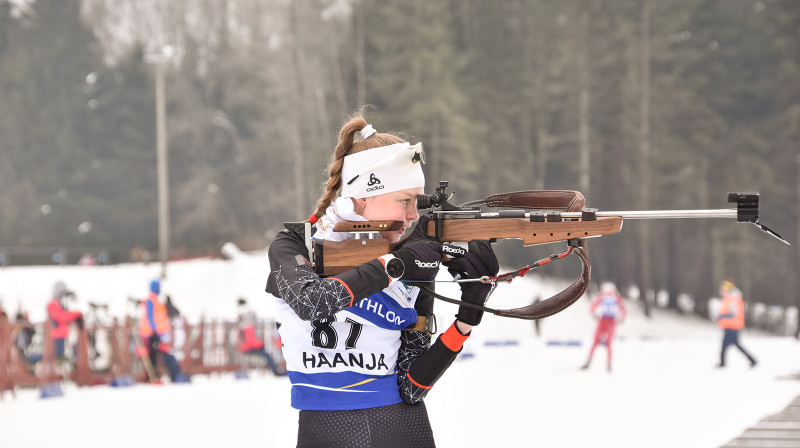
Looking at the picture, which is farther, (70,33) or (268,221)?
(268,221)

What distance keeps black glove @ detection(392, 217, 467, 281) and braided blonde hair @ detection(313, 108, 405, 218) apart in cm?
38

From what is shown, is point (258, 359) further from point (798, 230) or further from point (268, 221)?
point (268, 221)

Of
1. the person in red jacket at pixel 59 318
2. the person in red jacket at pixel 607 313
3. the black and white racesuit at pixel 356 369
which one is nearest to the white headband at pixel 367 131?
the black and white racesuit at pixel 356 369

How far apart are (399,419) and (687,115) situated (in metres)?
44.7

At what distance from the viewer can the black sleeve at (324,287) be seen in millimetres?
2777

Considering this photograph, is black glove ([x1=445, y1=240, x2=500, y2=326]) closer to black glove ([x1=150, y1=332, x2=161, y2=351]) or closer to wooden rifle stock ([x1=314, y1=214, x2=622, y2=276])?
wooden rifle stock ([x1=314, y1=214, x2=622, y2=276])

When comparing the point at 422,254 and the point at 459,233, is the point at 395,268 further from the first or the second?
the point at 459,233

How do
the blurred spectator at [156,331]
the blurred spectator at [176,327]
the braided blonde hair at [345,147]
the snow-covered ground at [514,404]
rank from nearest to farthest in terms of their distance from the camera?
Answer: the braided blonde hair at [345,147] → the snow-covered ground at [514,404] → the blurred spectator at [156,331] → the blurred spectator at [176,327]

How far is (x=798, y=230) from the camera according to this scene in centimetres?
4416

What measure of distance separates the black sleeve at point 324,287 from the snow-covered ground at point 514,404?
788 millimetres

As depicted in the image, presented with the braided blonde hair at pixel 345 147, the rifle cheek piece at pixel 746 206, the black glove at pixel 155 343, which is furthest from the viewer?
the black glove at pixel 155 343

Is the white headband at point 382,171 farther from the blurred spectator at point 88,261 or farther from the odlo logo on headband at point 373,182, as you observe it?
the blurred spectator at point 88,261

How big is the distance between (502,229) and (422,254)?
0.28 meters

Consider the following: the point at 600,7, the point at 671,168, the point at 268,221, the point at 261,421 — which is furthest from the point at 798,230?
the point at 261,421
